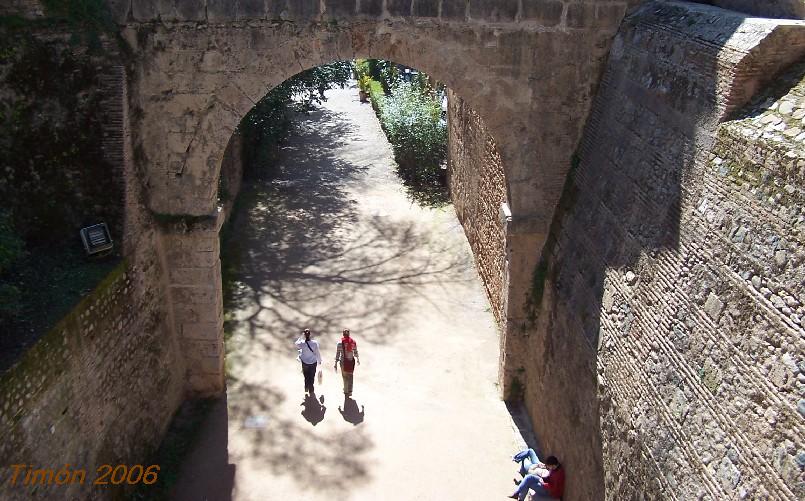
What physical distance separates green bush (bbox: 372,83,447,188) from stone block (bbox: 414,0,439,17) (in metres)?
9.29

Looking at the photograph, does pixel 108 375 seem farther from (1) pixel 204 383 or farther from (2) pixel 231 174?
(2) pixel 231 174

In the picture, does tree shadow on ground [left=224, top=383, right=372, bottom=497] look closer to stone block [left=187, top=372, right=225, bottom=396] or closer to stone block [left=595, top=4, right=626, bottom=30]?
stone block [left=187, top=372, right=225, bottom=396]

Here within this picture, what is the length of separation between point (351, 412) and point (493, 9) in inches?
196

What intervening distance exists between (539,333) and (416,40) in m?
3.59

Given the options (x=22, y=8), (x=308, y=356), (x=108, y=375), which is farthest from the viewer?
(x=308, y=356)

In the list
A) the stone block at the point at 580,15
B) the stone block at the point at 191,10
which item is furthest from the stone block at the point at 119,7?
the stone block at the point at 580,15

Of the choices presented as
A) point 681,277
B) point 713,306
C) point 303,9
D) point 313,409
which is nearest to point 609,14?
point 303,9

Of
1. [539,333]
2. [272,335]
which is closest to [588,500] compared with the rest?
[539,333]

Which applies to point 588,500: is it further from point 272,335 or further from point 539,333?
point 272,335

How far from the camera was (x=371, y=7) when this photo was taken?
721cm

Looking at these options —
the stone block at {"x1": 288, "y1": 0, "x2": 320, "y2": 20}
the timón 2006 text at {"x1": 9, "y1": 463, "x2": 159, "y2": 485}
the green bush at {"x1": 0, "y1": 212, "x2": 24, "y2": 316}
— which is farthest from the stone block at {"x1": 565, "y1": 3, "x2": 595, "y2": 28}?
the timón 2006 text at {"x1": 9, "y1": 463, "x2": 159, "y2": 485}

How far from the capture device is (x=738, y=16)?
6.06m

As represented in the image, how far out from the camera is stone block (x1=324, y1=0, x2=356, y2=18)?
7164 mm

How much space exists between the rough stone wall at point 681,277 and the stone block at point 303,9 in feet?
10.4
